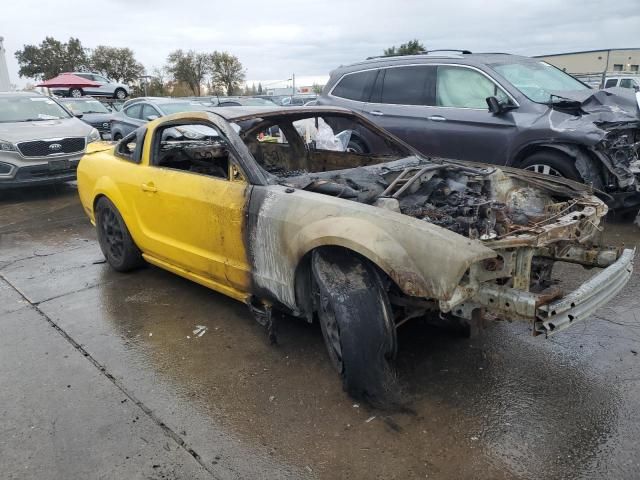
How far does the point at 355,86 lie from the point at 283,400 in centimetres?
557

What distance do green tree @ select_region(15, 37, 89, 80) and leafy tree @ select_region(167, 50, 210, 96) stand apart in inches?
334

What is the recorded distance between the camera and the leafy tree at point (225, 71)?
48.5 metres

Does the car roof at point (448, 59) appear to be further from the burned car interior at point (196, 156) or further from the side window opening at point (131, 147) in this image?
the side window opening at point (131, 147)

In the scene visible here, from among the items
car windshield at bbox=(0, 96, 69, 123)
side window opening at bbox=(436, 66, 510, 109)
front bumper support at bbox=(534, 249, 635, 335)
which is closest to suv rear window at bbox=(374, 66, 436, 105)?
side window opening at bbox=(436, 66, 510, 109)

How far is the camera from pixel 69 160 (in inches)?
339

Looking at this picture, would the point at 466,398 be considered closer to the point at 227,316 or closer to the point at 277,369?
the point at 277,369

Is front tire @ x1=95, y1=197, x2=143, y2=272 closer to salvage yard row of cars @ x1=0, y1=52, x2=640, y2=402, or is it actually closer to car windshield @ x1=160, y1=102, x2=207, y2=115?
salvage yard row of cars @ x1=0, y1=52, x2=640, y2=402

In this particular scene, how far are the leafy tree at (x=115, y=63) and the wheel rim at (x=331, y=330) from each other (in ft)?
171

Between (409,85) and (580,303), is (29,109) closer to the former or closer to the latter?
(409,85)

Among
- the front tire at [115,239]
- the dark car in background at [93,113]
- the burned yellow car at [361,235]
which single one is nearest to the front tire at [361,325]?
the burned yellow car at [361,235]

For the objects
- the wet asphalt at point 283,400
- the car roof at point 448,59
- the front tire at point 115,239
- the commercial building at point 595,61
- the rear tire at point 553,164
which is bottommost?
the wet asphalt at point 283,400

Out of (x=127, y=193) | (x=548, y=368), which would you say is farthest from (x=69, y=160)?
(x=548, y=368)

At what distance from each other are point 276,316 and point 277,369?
2.46 feet

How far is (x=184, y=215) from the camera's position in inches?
148
